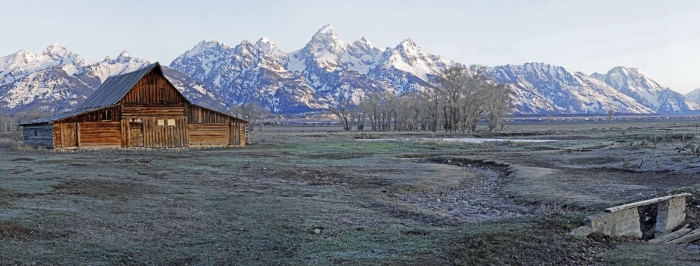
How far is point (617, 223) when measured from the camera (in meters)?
12.9

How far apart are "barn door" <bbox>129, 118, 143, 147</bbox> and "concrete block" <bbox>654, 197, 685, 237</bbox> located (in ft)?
132

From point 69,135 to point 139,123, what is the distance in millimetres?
5534

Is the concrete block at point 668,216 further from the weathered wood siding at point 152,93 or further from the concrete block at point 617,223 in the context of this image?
the weathered wood siding at point 152,93

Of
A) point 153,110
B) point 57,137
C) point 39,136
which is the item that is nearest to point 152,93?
point 153,110

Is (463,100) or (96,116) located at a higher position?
(463,100)

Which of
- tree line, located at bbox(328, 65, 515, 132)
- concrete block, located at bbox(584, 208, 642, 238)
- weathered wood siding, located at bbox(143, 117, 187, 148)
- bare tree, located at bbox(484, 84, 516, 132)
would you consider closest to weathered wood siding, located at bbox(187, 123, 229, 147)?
weathered wood siding, located at bbox(143, 117, 187, 148)

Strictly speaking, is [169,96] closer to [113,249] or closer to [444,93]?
[113,249]

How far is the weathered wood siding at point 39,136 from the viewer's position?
40.5 metres

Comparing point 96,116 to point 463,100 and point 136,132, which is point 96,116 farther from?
point 463,100

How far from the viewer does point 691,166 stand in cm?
2459

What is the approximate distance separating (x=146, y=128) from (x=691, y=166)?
40.0m

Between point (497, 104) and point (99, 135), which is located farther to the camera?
Answer: point (497, 104)

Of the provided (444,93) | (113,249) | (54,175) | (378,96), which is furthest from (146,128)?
(378,96)

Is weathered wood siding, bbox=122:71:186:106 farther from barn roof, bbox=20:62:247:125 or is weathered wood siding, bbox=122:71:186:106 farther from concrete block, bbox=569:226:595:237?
concrete block, bbox=569:226:595:237
